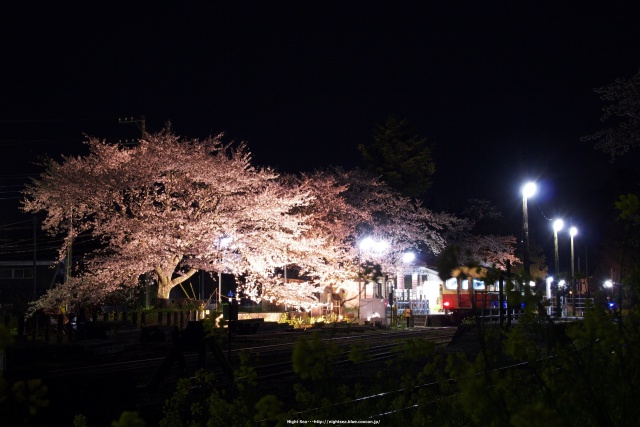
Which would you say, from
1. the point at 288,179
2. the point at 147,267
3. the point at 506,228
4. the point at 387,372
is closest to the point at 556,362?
the point at 387,372

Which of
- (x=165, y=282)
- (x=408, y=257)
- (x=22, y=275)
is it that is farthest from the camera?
(x=22, y=275)

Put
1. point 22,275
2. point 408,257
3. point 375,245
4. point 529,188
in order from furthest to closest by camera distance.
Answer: point 22,275, point 408,257, point 375,245, point 529,188

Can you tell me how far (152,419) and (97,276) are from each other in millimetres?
17515

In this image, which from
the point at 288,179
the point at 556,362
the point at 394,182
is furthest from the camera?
the point at 394,182

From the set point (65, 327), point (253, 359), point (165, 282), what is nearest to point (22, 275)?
point (165, 282)

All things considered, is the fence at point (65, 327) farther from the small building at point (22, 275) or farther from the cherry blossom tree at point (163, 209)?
the small building at point (22, 275)

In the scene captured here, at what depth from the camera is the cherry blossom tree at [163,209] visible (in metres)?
26.6

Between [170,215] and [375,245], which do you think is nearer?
[170,215]

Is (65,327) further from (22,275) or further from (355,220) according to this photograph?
(22,275)

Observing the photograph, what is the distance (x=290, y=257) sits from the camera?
3066cm

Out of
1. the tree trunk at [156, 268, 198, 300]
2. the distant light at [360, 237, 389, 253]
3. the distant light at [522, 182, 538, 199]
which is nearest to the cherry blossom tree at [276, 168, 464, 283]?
the distant light at [360, 237, 389, 253]

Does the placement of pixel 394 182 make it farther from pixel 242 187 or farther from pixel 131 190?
pixel 131 190

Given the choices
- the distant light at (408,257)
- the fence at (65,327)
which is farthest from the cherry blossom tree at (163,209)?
the distant light at (408,257)

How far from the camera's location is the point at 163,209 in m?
27.6
